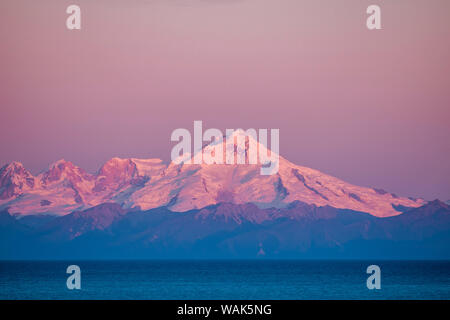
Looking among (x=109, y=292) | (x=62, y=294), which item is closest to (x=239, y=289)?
(x=109, y=292)
